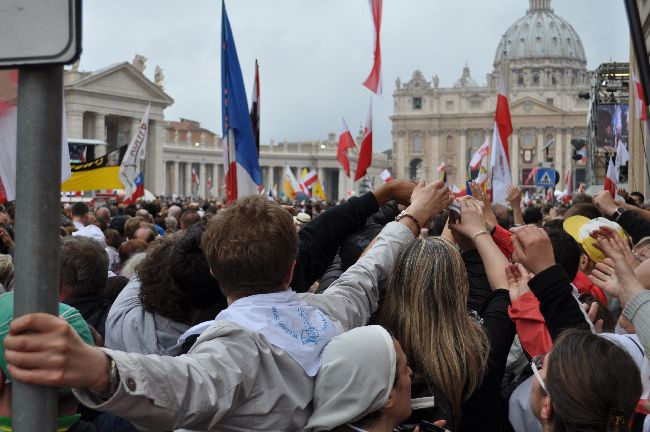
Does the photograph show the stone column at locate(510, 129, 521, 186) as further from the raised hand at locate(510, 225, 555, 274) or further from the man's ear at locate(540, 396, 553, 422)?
the man's ear at locate(540, 396, 553, 422)

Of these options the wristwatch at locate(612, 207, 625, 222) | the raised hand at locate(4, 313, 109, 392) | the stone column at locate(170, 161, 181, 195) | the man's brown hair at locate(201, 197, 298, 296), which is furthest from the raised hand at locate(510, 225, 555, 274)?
the stone column at locate(170, 161, 181, 195)

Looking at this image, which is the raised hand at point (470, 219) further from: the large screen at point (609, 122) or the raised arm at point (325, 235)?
the large screen at point (609, 122)

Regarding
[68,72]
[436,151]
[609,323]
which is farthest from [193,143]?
A: [609,323]

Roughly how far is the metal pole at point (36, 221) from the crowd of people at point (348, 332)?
0.11ft

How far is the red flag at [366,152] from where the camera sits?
35.0 feet

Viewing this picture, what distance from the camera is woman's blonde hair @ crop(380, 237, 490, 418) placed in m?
2.91

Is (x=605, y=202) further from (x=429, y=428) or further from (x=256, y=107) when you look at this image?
(x=429, y=428)

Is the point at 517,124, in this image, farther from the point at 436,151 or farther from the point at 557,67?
the point at 557,67

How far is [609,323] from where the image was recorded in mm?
4125

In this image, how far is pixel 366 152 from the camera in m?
11.1

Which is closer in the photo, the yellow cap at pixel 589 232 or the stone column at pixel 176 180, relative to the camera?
the yellow cap at pixel 589 232

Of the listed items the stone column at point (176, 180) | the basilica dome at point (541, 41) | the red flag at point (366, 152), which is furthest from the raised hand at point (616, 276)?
the basilica dome at point (541, 41)

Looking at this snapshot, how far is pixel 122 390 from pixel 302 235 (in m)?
1.95

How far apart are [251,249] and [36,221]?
3.21 ft
